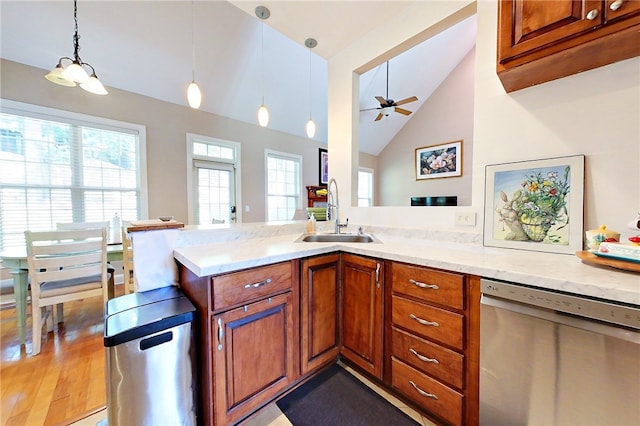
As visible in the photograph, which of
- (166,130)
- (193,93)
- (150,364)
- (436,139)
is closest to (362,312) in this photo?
(150,364)

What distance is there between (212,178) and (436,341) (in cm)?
426

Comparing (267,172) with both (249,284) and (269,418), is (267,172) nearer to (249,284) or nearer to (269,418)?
(249,284)

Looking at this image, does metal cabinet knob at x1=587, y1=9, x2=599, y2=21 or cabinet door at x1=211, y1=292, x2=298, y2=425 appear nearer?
metal cabinet knob at x1=587, y1=9, x2=599, y2=21

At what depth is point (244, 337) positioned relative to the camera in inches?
47.8

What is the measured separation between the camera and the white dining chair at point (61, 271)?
1.87 meters

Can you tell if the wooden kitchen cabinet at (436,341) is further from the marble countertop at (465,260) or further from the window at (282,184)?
the window at (282,184)

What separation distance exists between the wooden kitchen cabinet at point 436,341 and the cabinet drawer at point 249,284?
0.61 meters

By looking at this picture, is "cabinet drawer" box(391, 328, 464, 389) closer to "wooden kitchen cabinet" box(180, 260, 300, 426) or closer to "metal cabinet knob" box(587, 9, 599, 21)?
"wooden kitchen cabinet" box(180, 260, 300, 426)

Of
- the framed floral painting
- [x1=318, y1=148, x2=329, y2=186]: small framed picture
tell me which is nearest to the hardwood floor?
the framed floral painting

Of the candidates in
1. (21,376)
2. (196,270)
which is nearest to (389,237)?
(196,270)

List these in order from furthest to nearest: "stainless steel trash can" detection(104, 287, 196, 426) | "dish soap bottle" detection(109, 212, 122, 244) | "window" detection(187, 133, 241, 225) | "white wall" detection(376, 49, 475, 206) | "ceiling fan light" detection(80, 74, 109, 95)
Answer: "white wall" detection(376, 49, 475, 206) → "window" detection(187, 133, 241, 225) → "dish soap bottle" detection(109, 212, 122, 244) → "ceiling fan light" detection(80, 74, 109, 95) → "stainless steel trash can" detection(104, 287, 196, 426)

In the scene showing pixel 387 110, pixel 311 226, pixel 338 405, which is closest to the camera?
pixel 338 405

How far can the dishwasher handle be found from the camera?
756mm

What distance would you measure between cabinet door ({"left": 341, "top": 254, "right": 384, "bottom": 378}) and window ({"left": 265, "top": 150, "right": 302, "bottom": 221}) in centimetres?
374
